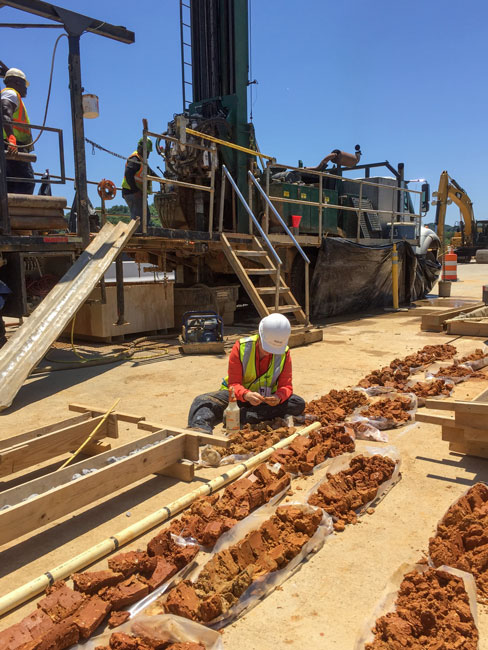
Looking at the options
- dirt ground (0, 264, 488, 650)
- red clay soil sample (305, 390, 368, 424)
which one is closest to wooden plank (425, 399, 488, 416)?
dirt ground (0, 264, 488, 650)

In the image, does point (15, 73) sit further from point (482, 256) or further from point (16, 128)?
point (482, 256)

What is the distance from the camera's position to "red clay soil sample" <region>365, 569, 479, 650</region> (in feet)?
6.70

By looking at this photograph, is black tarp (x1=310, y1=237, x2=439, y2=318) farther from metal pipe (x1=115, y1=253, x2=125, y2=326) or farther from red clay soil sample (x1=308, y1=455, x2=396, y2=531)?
red clay soil sample (x1=308, y1=455, x2=396, y2=531)

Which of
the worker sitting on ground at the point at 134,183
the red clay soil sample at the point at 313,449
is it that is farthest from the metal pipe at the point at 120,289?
the red clay soil sample at the point at 313,449

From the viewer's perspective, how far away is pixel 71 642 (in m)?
2.11

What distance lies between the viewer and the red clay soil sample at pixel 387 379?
19.4ft

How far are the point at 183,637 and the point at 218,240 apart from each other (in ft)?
26.0

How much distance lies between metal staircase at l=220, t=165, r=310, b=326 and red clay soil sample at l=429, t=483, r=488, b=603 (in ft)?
18.3

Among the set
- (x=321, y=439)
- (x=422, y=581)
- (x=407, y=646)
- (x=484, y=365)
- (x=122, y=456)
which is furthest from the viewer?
(x=484, y=365)

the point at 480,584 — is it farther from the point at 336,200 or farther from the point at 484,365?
the point at 336,200

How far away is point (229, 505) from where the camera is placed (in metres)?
3.06

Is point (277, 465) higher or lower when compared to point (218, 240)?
lower

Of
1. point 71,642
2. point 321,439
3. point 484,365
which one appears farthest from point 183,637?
point 484,365

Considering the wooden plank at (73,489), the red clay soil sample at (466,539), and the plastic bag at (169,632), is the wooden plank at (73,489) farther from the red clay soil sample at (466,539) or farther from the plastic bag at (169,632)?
the red clay soil sample at (466,539)
